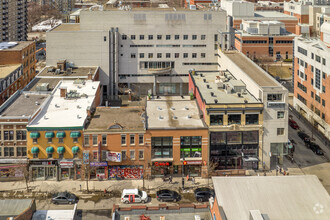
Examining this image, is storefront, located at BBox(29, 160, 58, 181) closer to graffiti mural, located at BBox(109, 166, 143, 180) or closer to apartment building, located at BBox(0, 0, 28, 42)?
graffiti mural, located at BBox(109, 166, 143, 180)

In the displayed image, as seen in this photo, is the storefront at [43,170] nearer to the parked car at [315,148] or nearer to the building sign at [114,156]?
the building sign at [114,156]

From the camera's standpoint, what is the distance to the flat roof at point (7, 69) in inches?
4004

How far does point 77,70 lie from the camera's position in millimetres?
Result: 113500

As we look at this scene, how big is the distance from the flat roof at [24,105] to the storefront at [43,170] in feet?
30.3

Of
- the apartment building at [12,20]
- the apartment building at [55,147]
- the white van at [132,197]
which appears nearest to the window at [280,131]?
the white van at [132,197]

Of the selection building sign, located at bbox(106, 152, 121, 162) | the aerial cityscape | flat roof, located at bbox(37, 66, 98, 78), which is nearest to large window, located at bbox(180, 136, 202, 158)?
the aerial cityscape

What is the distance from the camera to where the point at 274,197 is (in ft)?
124

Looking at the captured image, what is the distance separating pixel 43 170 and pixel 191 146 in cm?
2535

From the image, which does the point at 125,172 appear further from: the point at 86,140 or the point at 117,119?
the point at 117,119

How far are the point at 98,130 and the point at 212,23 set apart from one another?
6159 cm

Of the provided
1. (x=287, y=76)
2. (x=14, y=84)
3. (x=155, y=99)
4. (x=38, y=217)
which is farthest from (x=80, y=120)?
(x=287, y=76)

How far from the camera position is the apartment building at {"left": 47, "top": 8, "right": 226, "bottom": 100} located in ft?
384

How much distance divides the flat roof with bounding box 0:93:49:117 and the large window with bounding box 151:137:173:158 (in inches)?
895

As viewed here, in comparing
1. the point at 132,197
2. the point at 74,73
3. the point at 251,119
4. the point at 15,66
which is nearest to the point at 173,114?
the point at 251,119
